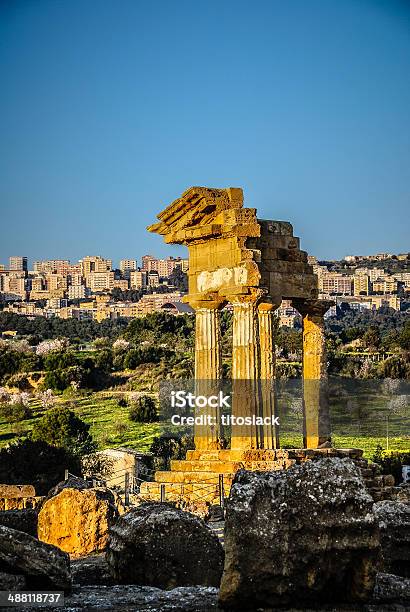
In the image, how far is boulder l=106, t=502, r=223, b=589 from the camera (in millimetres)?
7328

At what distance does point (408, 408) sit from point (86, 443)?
1348cm

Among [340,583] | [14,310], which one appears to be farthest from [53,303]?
[340,583]

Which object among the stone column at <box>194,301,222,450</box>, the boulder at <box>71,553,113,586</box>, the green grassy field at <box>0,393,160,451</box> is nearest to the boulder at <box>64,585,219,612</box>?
the boulder at <box>71,553,113,586</box>

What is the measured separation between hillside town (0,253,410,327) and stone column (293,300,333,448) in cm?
4135

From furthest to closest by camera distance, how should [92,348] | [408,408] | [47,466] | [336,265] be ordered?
[336,265] < [92,348] < [408,408] < [47,466]

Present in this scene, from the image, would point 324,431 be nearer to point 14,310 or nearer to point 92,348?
point 92,348

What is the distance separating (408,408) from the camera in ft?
141

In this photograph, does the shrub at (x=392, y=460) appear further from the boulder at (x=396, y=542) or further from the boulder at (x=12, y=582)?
the boulder at (x=12, y=582)

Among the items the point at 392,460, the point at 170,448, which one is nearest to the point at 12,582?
the point at 392,460

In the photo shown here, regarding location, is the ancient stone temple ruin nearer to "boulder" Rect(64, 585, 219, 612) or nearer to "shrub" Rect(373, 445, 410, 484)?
"shrub" Rect(373, 445, 410, 484)

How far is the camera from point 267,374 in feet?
69.7

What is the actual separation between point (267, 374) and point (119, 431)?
2971 centimetres

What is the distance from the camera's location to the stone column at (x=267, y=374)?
20.9 metres

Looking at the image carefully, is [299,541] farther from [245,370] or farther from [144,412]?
[144,412]
